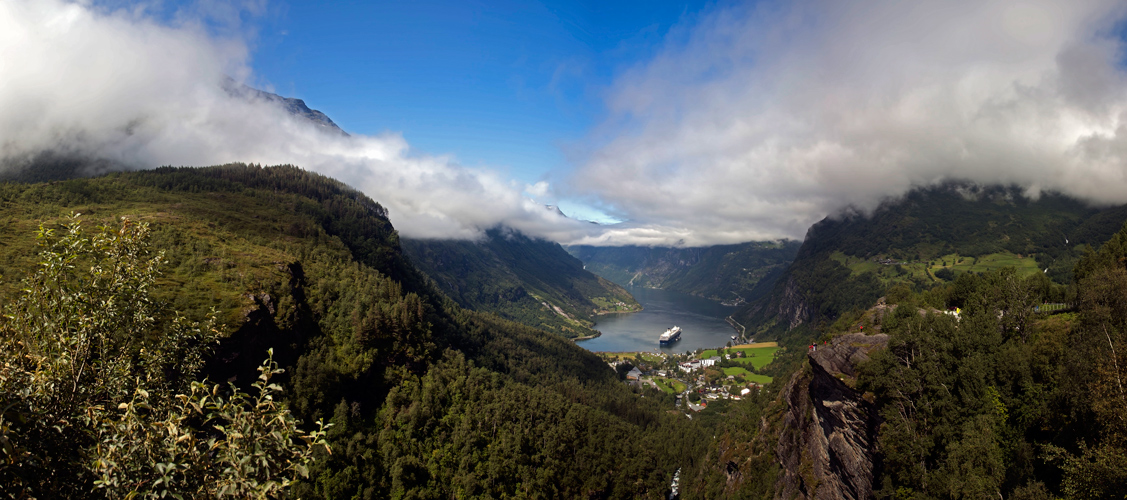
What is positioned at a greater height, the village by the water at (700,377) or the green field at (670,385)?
the village by the water at (700,377)

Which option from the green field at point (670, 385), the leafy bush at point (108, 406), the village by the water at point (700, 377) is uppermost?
the leafy bush at point (108, 406)

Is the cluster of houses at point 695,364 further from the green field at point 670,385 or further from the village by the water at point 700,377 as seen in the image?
the green field at point 670,385

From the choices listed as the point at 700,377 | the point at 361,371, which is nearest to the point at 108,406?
the point at 361,371

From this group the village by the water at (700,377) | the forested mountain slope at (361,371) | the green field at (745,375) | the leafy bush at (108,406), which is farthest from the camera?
the green field at (745,375)

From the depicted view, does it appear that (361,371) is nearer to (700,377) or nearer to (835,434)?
(835,434)

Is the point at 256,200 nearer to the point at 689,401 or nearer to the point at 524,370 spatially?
the point at 524,370

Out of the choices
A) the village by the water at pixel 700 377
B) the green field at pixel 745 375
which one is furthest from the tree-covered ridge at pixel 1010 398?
the green field at pixel 745 375

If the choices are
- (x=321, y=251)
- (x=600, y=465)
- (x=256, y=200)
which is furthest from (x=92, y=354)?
(x=256, y=200)
